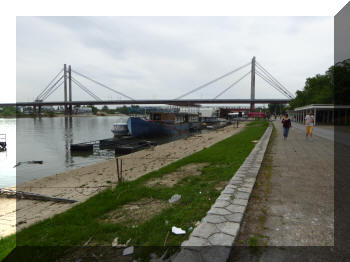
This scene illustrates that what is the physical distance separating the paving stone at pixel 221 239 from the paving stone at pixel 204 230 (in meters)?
0.08

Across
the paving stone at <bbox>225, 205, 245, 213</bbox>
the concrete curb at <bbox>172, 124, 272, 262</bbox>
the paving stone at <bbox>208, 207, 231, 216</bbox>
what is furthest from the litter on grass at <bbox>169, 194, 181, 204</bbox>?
the paving stone at <bbox>225, 205, 245, 213</bbox>

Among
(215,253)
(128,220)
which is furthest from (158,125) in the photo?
(215,253)

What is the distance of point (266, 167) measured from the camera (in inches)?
257

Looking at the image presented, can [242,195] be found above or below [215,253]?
above

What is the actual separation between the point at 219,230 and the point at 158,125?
30.2 meters

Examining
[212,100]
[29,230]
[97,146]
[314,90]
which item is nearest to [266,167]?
[29,230]

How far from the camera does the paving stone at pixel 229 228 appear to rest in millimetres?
2803

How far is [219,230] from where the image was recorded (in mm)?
2867

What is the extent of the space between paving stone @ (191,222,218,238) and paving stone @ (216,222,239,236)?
83 millimetres

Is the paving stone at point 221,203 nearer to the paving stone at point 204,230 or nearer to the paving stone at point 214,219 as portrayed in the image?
the paving stone at point 214,219

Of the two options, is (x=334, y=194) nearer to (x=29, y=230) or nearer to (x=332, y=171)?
(x=332, y=171)

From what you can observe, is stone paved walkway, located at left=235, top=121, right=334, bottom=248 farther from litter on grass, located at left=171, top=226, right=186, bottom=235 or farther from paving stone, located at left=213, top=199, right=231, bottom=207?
litter on grass, located at left=171, top=226, right=186, bottom=235

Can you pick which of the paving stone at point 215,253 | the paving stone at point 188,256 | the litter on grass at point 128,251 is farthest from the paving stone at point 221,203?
the litter on grass at point 128,251

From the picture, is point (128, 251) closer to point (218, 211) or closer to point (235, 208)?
point (218, 211)
